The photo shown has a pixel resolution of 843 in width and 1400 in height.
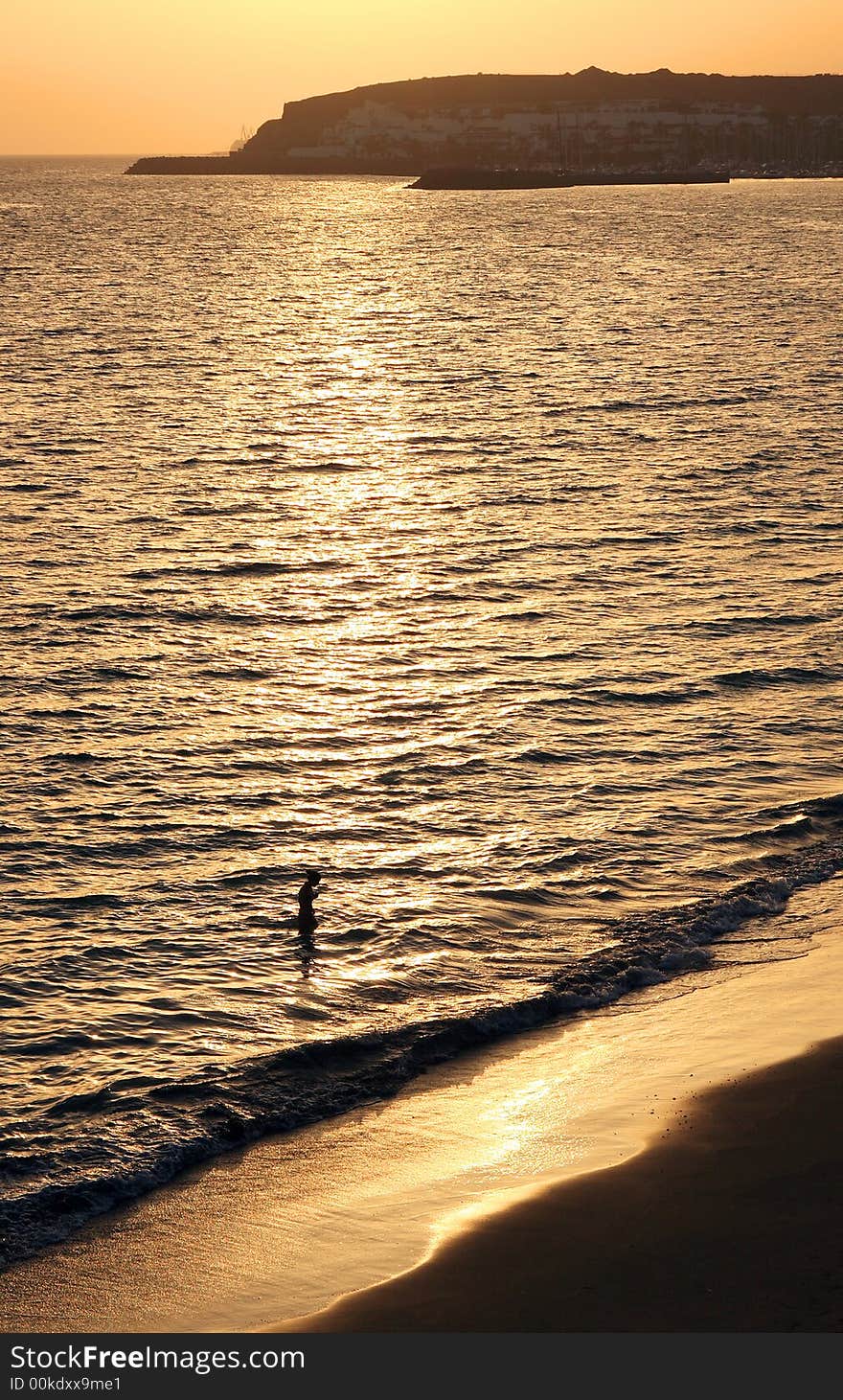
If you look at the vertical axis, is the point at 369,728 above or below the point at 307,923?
above

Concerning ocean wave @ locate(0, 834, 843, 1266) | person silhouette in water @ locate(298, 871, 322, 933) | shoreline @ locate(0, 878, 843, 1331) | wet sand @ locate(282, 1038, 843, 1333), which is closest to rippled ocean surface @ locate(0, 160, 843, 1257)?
ocean wave @ locate(0, 834, 843, 1266)

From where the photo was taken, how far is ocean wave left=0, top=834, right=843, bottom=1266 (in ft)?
51.4

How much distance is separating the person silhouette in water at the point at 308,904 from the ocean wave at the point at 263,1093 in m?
2.73

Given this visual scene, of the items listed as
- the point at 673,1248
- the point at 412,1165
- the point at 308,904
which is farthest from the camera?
the point at 308,904

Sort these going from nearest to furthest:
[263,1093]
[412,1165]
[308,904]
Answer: [412,1165]
[263,1093]
[308,904]

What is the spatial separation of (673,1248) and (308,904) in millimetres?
8839

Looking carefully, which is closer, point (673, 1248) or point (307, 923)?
point (673, 1248)

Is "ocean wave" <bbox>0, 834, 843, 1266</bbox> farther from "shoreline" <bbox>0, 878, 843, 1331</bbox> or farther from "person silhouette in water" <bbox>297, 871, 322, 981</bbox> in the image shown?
"person silhouette in water" <bbox>297, 871, 322, 981</bbox>

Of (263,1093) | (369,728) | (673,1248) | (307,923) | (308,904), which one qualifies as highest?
(369,728)

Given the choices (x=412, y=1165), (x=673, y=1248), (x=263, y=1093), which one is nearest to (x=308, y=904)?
(x=263, y=1093)

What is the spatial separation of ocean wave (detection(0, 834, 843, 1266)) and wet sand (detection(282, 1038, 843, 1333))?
3626mm

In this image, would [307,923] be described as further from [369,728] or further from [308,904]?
[369,728]

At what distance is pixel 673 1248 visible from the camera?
44.6 feet

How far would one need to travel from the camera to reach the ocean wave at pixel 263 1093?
51.4ft
